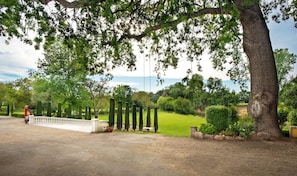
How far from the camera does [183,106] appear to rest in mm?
32469

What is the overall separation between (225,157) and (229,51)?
23.9 ft

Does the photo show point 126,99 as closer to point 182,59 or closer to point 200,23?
point 182,59

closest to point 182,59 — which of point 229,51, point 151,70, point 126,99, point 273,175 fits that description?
point 151,70

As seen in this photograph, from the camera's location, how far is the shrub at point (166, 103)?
33719 millimetres

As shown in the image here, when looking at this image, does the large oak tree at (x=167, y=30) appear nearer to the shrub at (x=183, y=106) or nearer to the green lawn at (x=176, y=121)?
the green lawn at (x=176, y=121)

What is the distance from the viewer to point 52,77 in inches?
872

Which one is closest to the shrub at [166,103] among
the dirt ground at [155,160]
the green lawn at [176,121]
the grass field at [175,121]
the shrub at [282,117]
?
the grass field at [175,121]

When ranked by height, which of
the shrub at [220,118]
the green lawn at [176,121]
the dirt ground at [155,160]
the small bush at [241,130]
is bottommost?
the green lawn at [176,121]

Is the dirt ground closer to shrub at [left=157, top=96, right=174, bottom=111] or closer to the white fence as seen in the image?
the white fence

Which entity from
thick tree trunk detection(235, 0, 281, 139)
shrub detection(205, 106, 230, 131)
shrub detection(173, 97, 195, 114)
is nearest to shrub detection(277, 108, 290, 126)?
thick tree trunk detection(235, 0, 281, 139)

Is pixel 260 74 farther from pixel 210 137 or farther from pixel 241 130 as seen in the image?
pixel 210 137

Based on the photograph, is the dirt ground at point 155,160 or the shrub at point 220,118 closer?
the dirt ground at point 155,160

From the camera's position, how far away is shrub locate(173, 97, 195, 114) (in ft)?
106

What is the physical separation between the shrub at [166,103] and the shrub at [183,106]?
38.0 inches
